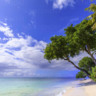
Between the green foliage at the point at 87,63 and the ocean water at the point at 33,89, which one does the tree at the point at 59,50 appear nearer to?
the ocean water at the point at 33,89

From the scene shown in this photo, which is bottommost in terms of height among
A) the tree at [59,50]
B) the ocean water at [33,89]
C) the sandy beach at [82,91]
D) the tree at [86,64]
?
the sandy beach at [82,91]

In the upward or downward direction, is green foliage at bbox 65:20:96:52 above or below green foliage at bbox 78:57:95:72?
above

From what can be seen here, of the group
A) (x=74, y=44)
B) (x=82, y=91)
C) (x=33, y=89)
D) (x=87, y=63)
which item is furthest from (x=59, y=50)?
(x=87, y=63)

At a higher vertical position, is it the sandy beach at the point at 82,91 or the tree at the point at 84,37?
the tree at the point at 84,37

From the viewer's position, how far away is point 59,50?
1669 centimetres

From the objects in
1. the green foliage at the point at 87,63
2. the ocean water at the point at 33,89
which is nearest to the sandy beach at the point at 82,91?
the ocean water at the point at 33,89

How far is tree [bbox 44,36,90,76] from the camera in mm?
16325

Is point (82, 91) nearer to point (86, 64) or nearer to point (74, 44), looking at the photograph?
point (74, 44)

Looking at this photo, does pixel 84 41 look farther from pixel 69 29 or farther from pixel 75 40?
pixel 69 29

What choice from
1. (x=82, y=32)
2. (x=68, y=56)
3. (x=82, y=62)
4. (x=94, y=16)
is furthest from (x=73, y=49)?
(x=82, y=62)

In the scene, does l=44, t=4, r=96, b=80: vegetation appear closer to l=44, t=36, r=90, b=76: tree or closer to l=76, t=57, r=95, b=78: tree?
l=44, t=36, r=90, b=76: tree

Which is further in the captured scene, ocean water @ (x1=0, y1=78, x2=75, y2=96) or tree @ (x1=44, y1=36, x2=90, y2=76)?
tree @ (x1=44, y1=36, x2=90, y2=76)

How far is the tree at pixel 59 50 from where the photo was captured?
53.6 feet

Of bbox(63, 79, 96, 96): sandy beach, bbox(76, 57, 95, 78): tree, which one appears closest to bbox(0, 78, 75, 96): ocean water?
bbox(63, 79, 96, 96): sandy beach
